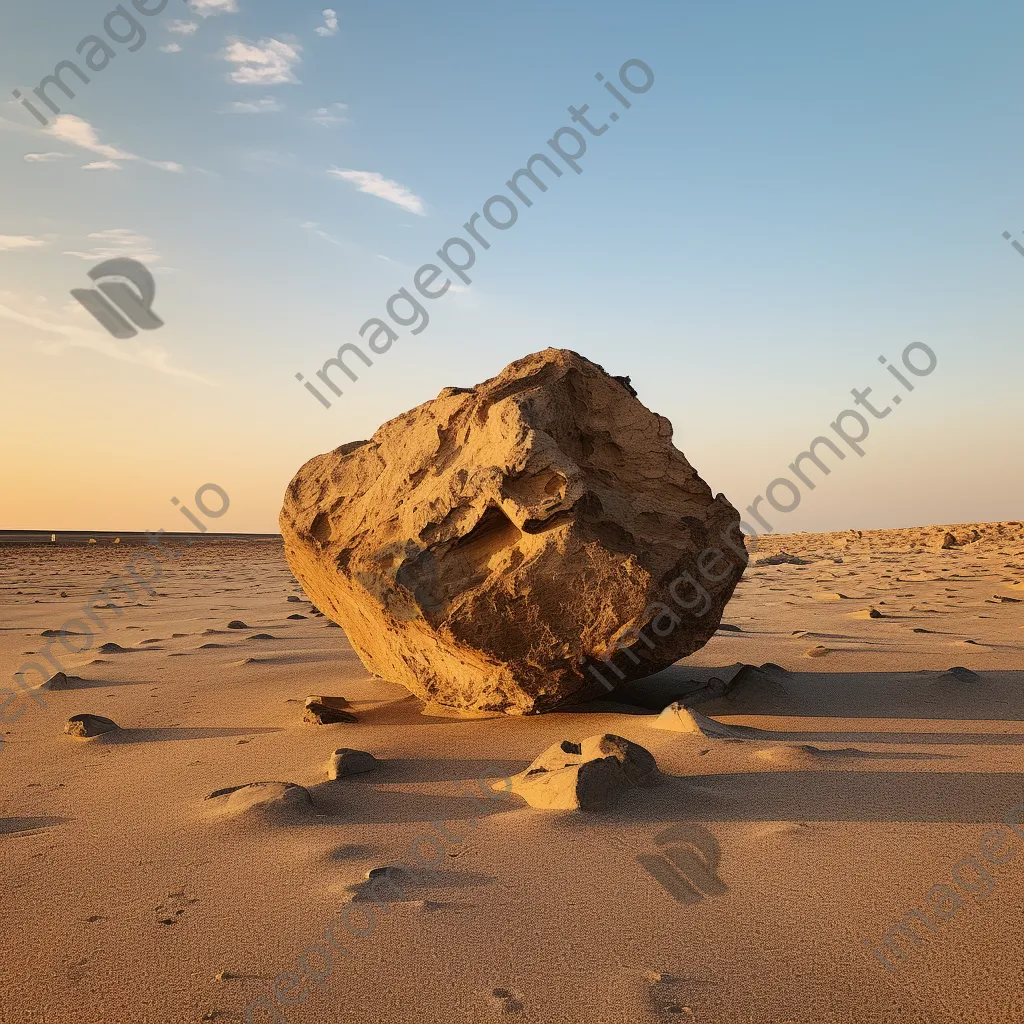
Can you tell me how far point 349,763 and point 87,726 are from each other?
1480 millimetres

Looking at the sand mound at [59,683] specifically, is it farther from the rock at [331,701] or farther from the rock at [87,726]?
the rock at [331,701]

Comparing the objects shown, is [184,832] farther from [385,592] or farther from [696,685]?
[696,685]

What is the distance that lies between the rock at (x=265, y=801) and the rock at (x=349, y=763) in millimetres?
248

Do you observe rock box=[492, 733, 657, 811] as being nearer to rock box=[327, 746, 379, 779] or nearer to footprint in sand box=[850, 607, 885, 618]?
rock box=[327, 746, 379, 779]

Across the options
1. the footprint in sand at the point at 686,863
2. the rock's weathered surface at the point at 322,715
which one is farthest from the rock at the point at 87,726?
the footprint in sand at the point at 686,863

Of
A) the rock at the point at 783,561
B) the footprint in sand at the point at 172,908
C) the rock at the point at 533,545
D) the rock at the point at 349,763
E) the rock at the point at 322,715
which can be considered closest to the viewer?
the footprint in sand at the point at 172,908

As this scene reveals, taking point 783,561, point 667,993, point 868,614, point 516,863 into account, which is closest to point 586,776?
point 516,863

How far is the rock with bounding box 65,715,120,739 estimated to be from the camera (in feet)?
11.9

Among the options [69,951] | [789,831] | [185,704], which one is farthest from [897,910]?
[185,704]

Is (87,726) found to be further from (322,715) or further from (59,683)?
(59,683)

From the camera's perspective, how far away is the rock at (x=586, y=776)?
250cm

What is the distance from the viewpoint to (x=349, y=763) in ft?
9.73

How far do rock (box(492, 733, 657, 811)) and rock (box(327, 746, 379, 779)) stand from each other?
1.69ft

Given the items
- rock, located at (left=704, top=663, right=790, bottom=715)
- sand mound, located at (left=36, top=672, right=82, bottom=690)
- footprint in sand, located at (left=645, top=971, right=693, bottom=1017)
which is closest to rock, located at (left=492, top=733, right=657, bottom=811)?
footprint in sand, located at (left=645, top=971, right=693, bottom=1017)
